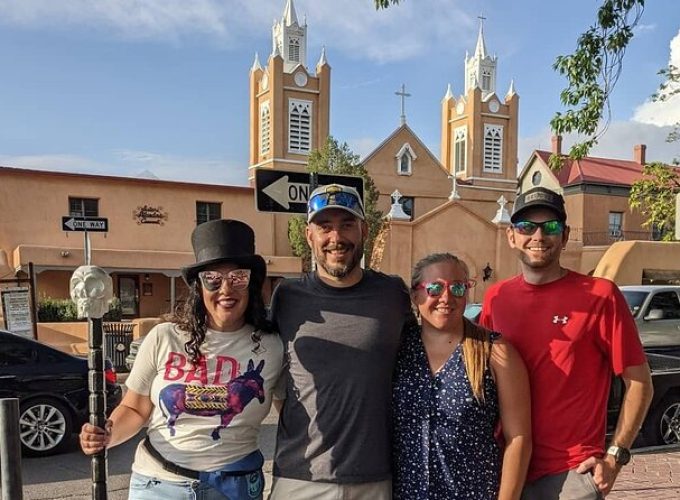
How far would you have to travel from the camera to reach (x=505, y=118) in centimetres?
4225

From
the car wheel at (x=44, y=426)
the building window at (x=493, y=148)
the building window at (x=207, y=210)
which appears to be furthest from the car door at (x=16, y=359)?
the building window at (x=493, y=148)

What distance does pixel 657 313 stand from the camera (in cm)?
1113

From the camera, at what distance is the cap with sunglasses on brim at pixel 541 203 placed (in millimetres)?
2742

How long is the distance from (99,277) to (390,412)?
129 cm

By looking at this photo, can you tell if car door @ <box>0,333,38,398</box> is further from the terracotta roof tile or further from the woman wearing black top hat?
the terracotta roof tile

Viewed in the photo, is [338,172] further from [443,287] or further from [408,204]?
[443,287]

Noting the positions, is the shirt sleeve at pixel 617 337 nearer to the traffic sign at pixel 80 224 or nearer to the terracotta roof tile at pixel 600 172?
the traffic sign at pixel 80 224

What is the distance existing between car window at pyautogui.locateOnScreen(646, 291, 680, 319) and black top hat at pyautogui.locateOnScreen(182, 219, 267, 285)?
1034cm

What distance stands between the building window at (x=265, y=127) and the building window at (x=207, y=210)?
10105 millimetres

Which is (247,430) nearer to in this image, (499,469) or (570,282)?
(499,469)

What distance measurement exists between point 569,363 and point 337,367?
37.8 inches

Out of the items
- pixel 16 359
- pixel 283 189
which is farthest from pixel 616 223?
pixel 16 359

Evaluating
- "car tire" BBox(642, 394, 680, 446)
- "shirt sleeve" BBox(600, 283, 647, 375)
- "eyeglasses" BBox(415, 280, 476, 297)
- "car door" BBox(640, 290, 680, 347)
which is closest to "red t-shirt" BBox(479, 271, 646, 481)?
"shirt sleeve" BBox(600, 283, 647, 375)

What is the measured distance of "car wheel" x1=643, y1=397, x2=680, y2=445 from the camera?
7258 mm
